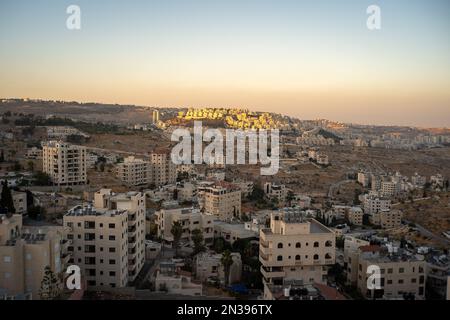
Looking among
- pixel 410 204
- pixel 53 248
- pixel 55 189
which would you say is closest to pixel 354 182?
pixel 410 204

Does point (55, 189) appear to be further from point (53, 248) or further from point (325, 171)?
point (325, 171)

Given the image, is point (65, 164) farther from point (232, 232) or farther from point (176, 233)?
point (176, 233)

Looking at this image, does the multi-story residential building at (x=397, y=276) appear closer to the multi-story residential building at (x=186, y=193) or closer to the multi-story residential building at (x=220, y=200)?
the multi-story residential building at (x=220, y=200)

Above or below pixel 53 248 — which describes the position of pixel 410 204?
below

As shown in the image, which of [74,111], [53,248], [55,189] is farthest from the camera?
[74,111]

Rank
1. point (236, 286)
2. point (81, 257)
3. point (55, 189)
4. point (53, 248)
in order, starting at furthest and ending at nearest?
point (55, 189) < point (236, 286) < point (81, 257) < point (53, 248)
